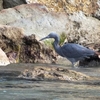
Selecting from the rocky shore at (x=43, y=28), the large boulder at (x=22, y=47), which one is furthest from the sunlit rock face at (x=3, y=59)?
the large boulder at (x=22, y=47)

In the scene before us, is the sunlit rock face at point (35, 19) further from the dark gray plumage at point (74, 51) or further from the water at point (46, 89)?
the water at point (46, 89)

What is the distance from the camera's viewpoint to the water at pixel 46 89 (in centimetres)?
834

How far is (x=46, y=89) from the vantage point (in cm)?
927

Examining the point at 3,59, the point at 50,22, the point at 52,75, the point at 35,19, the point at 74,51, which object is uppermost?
the point at 35,19

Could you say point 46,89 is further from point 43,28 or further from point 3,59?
point 43,28

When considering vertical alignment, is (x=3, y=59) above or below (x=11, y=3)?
below

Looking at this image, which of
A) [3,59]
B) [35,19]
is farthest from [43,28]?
[3,59]

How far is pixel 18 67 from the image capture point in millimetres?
13375

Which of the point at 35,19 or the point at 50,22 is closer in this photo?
the point at 35,19

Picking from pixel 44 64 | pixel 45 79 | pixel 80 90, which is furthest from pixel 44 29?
pixel 80 90

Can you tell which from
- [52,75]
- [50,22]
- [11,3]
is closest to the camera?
[52,75]

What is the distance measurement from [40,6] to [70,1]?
240 centimetres

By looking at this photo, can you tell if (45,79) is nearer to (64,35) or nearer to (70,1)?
(64,35)

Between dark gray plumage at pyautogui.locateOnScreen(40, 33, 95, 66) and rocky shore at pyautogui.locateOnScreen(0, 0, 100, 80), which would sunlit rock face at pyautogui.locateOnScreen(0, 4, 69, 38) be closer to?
rocky shore at pyautogui.locateOnScreen(0, 0, 100, 80)
